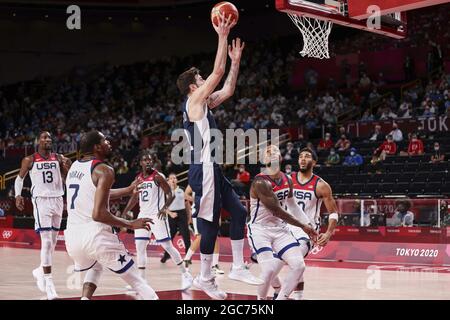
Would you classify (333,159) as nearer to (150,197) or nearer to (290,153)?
(290,153)

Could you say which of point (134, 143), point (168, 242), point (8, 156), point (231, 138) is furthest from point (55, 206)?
point (8, 156)

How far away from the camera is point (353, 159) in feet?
64.8

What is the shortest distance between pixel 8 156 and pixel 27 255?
1142cm

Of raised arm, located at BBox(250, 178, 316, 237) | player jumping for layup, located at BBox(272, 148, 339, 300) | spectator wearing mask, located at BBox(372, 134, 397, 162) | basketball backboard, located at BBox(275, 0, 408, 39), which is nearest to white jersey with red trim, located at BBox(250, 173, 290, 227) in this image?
raised arm, located at BBox(250, 178, 316, 237)

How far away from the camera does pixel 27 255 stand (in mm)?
17328

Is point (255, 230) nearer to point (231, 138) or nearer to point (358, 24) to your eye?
point (358, 24)

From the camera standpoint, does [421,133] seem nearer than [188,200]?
No

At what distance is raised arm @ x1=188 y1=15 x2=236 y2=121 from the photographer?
734 cm

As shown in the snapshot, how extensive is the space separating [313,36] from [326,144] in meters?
8.28

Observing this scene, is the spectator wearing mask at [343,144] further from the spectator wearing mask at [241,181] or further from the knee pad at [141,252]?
the knee pad at [141,252]

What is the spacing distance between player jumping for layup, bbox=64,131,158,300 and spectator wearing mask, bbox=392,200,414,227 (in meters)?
9.29

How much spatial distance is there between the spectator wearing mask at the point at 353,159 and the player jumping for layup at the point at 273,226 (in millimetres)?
11691

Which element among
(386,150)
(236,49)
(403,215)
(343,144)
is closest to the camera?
(236,49)

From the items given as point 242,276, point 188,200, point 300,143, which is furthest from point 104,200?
point 300,143
